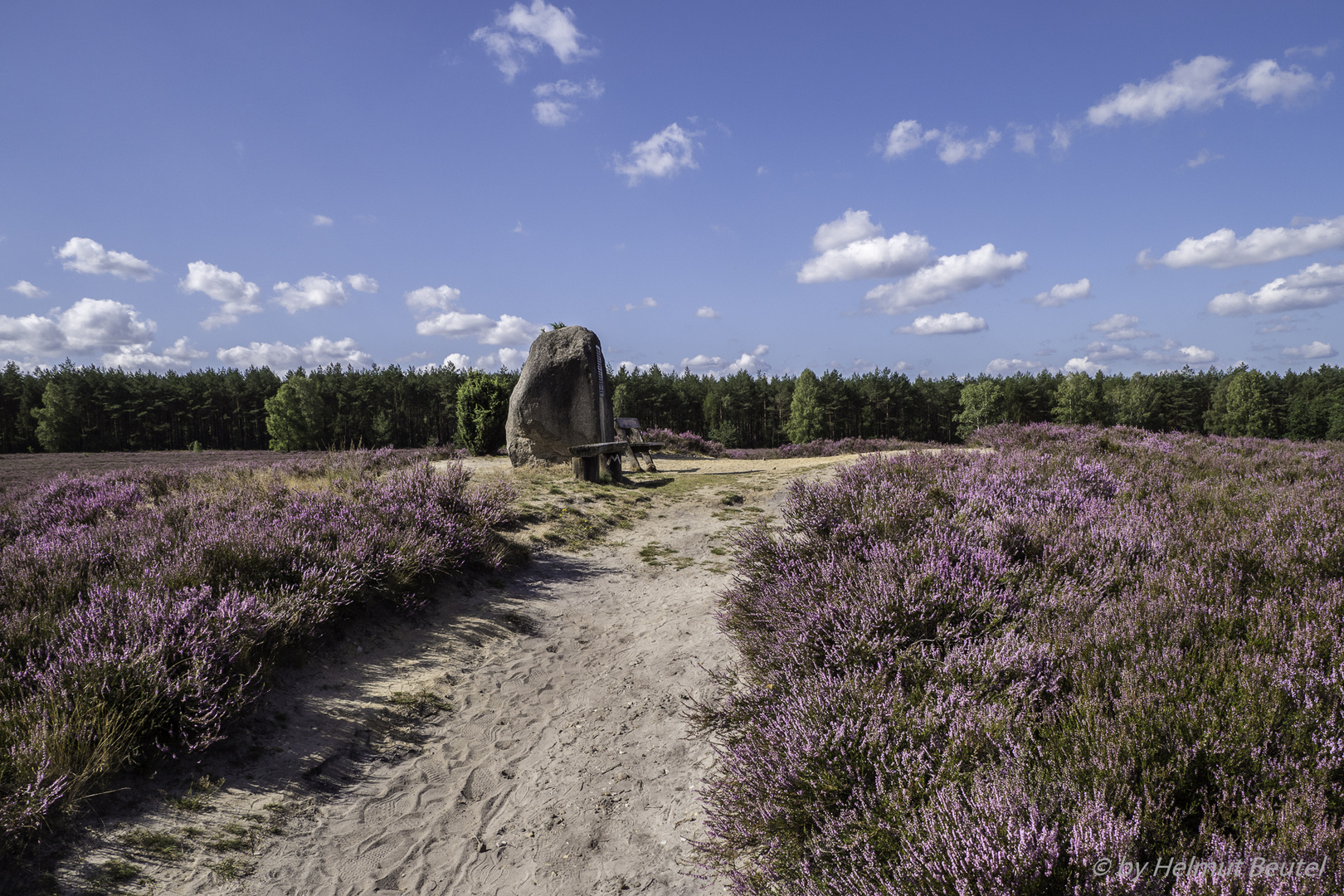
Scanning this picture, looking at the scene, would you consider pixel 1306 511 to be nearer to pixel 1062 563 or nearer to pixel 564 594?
pixel 1062 563

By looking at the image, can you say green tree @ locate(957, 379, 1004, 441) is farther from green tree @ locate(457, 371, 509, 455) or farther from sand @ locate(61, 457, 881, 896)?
sand @ locate(61, 457, 881, 896)

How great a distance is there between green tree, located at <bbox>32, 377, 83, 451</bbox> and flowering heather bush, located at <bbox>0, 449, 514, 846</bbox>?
52536 millimetres

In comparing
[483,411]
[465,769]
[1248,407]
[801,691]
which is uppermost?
[483,411]

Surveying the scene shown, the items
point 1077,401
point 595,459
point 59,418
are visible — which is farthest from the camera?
point 1077,401

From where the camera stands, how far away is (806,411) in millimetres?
44469

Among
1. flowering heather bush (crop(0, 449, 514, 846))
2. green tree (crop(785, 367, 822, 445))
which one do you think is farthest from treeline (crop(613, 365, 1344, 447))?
flowering heather bush (crop(0, 449, 514, 846))

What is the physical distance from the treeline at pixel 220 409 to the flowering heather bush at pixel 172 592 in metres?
40.6

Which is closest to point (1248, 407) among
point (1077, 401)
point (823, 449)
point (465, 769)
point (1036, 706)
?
point (1077, 401)

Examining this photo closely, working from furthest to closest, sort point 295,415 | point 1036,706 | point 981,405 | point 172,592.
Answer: point 981,405
point 295,415
point 172,592
point 1036,706

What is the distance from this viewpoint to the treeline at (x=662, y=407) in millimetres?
44094

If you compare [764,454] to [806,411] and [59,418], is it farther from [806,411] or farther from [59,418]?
[59,418]

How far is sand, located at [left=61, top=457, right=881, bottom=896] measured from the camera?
8.44 ft

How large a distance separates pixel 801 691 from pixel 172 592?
14.1 feet

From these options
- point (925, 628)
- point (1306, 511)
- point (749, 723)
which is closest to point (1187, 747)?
point (925, 628)
